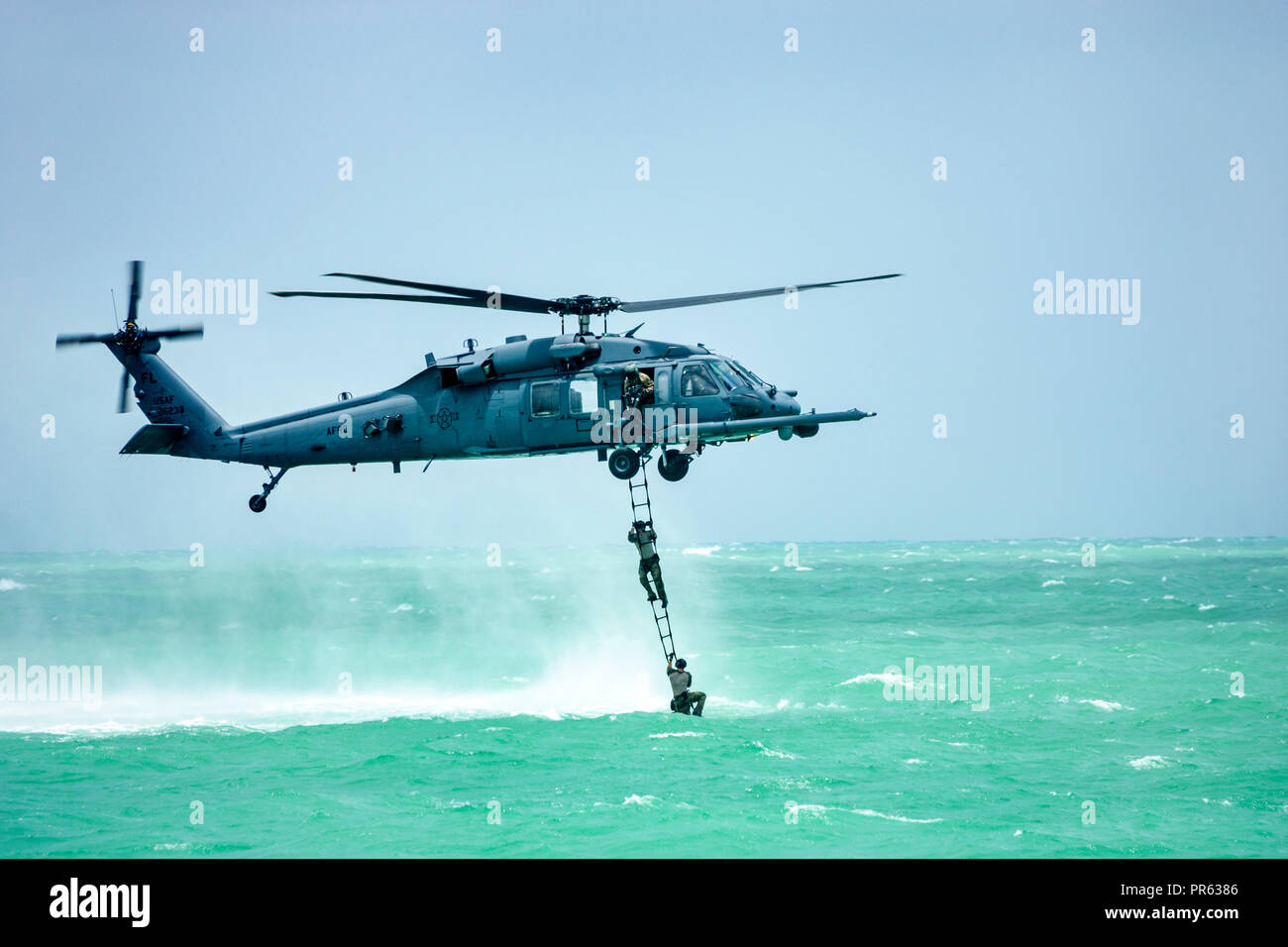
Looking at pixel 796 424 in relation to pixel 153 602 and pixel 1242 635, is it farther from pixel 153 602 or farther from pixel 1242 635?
pixel 153 602

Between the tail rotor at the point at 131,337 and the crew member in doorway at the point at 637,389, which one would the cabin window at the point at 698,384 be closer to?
the crew member in doorway at the point at 637,389

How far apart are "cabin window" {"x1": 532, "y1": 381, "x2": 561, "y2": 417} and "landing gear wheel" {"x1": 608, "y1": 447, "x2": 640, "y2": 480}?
1133 mm

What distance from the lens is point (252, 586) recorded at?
91.2 m

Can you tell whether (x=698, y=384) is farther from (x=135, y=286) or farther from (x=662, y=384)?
(x=135, y=286)

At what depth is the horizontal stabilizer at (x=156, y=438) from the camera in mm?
21219

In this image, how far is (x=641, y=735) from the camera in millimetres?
32500

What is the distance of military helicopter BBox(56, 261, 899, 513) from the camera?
1848cm

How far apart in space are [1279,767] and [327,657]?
37.1 m

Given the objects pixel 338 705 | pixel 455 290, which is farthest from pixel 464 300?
pixel 338 705
